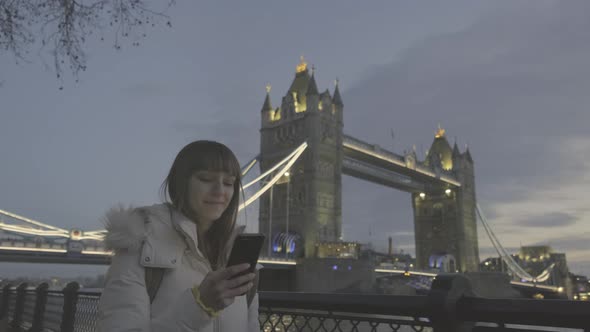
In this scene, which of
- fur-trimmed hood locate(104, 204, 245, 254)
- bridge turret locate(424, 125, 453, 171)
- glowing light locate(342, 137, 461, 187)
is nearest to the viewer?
fur-trimmed hood locate(104, 204, 245, 254)

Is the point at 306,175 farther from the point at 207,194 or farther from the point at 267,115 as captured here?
the point at 207,194

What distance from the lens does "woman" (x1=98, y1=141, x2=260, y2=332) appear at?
1472 mm

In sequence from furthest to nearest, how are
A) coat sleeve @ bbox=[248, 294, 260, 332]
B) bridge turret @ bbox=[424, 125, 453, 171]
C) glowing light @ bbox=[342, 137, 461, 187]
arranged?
bridge turret @ bbox=[424, 125, 453, 171] < glowing light @ bbox=[342, 137, 461, 187] < coat sleeve @ bbox=[248, 294, 260, 332]

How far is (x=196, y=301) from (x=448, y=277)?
3.39 ft

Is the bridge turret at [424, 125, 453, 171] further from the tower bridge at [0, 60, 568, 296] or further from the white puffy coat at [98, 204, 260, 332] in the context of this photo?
the white puffy coat at [98, 204, 260, 332]

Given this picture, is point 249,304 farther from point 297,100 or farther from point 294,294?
point 297,100

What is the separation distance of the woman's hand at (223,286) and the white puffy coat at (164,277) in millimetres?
44

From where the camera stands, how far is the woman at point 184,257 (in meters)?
1.47

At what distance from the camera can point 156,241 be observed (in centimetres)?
160

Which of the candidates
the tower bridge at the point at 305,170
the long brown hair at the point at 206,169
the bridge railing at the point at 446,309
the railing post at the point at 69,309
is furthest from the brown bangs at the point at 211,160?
the tower bridge at the point at 305,170

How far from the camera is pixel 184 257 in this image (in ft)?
5.51

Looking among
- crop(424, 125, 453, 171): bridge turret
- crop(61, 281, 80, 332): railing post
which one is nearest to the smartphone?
crop(61, 281, 80, 332): railing post

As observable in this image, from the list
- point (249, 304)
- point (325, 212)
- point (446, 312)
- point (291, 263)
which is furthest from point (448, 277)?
point (325, 212)

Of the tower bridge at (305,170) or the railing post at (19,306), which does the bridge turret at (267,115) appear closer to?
the tower bridge at (305,170)
